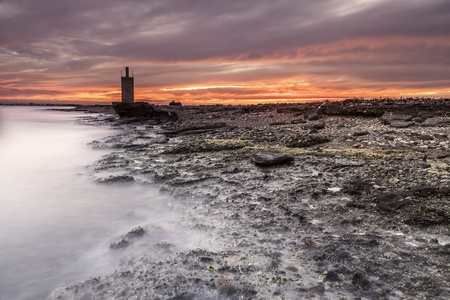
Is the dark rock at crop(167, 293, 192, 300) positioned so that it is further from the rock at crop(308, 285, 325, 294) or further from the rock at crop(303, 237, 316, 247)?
the rock at crop(303, 237, 316, 247)

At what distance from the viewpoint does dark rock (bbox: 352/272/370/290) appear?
2.30m

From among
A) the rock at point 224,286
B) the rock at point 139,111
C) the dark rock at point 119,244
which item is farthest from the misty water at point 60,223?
the rock at point 139,111

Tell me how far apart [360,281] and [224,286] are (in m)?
1.16

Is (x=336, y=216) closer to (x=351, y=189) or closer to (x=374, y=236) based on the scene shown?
(x=374, y=236)

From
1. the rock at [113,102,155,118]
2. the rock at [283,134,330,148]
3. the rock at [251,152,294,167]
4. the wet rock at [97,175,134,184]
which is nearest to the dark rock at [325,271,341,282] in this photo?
the rock at [251,152,294,167]

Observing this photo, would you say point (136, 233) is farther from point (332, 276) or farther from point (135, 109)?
point (135, 109)

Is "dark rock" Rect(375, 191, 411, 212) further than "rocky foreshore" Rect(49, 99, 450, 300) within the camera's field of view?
Yes

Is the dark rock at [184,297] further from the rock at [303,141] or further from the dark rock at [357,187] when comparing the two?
the rock at [303,141]

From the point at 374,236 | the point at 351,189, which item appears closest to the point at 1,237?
the point at 374,236

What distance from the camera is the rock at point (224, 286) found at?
7.70 ft

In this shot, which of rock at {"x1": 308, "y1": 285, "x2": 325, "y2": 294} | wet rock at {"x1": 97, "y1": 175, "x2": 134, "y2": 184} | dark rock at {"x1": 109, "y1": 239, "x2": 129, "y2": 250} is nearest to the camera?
rock at {"x1": 308, "y1": 285, "x2": 325, "y2": 294}

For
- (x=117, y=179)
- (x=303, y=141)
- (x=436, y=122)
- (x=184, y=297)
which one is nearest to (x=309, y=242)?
(x=184, y=297)

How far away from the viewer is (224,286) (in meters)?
2.39

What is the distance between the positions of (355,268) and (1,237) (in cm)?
473
